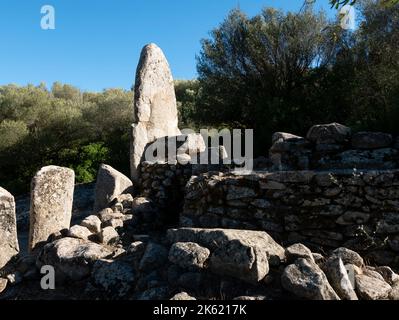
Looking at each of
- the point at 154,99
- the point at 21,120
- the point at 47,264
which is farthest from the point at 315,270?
the point at 21,120

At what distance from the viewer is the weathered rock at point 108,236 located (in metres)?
5.16

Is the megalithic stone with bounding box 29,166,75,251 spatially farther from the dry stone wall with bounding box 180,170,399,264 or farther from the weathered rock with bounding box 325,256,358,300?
the weathered rock with bounding box 325,256,358,300

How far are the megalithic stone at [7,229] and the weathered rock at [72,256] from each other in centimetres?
52

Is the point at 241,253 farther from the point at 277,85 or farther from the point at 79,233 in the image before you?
the point at 277,85

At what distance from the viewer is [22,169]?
1574cm

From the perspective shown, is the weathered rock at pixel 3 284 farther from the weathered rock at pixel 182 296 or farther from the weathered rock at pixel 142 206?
the weathered rock at pixel 142 206

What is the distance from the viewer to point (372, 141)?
623 cm

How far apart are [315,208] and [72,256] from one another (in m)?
2.96

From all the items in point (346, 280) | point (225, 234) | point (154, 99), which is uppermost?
point (154, 99)

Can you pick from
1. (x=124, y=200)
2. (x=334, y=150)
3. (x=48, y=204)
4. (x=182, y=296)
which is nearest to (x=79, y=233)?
(x=48, y=204)

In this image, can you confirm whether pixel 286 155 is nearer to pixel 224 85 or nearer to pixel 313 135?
pixel 313 135

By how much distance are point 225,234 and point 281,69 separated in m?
9.12

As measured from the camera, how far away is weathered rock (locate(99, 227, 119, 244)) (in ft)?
16.9
